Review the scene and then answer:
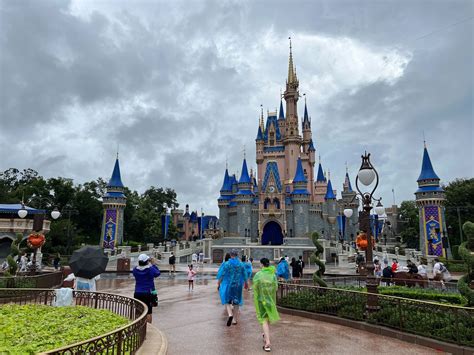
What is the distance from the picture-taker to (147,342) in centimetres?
620

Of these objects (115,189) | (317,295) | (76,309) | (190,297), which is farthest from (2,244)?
(317,295)

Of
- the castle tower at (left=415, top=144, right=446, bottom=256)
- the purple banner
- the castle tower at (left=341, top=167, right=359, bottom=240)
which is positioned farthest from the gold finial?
the purple banner

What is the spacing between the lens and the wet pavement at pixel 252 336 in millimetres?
6703

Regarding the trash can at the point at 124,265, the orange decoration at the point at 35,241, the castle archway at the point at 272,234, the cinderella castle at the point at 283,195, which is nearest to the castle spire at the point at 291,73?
the cinderella castle at the point at 283,195

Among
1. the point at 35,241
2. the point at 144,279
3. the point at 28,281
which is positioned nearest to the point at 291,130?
the point at 35,241

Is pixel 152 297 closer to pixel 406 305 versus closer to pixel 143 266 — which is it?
pixel 143 266

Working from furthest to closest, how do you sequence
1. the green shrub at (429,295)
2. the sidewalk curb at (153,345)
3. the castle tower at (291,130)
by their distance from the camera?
1. the castle tower at (291,130)
2. the green shrub at (429,295)
3. the sidewalk curb at (153,345)

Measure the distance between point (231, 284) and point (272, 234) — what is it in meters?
44.2

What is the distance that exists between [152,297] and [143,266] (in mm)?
→ 786

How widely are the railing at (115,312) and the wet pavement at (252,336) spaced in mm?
1021

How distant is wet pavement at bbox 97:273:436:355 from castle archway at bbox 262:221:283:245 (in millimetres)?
41505

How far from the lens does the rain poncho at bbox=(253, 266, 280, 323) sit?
6.82 metres

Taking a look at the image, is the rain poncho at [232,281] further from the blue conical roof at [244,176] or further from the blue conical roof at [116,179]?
the blue conical roof at [244,176]

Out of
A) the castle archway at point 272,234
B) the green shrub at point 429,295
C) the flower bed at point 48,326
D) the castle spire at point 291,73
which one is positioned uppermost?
the castle spire at point 291,73
